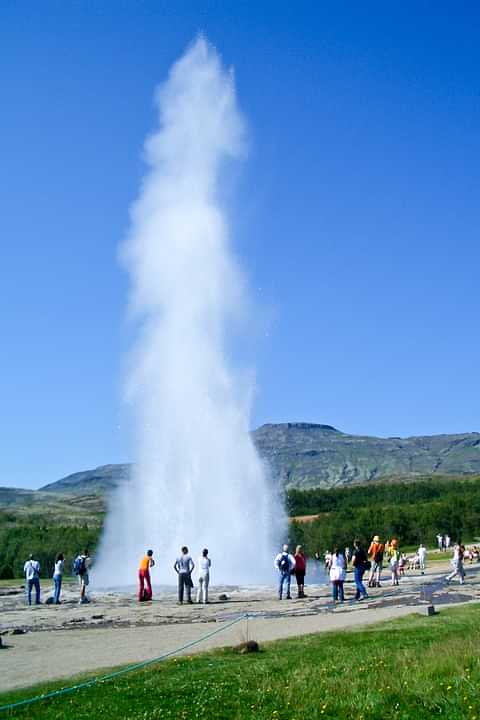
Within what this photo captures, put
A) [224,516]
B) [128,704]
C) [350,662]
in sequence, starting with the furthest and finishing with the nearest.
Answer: [224,516]
[350,662]
[128,704]

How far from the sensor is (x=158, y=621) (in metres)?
21.7

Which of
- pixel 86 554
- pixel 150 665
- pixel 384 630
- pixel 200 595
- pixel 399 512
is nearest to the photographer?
pixel 150 665

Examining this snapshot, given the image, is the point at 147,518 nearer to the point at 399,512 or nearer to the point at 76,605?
the point at 76,605

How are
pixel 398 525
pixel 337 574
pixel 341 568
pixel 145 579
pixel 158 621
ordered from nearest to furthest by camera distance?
1. pixel 158 621
2. pixel 337 574
3. pixel 341 568
4. pixel 145 579
5. pixel 398 525

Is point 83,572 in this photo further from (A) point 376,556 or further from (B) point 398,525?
(B) point 398,525

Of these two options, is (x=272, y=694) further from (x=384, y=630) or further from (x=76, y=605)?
(x=76, y=605)

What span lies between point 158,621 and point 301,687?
11.9 m

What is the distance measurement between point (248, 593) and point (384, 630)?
578 inches

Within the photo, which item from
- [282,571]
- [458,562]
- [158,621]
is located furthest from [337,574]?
[458,562]

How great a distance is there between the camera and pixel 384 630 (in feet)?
52.7

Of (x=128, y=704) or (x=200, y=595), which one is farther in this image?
(x=200, y=595)

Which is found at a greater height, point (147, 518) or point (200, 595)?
point (147, 518)

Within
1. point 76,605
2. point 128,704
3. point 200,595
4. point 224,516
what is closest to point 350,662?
point 128,704

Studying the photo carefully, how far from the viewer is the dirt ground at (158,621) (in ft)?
49.0
